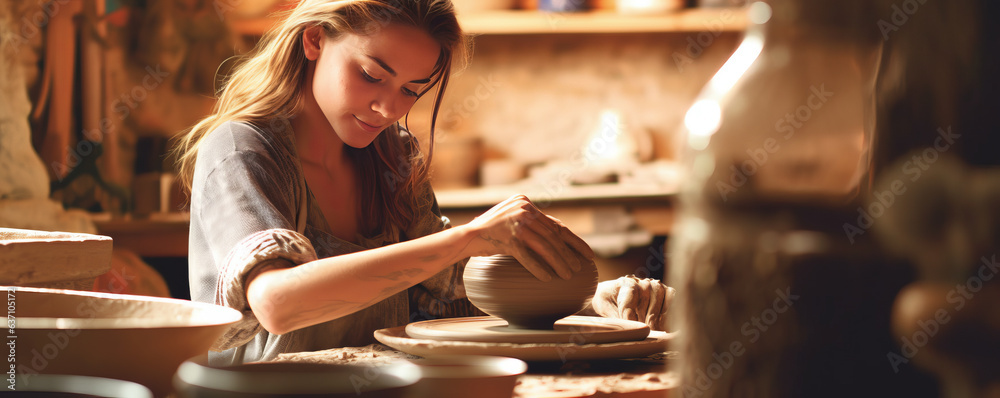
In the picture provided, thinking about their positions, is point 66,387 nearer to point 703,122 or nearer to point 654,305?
point 703,122

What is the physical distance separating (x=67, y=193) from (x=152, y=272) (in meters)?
0.39

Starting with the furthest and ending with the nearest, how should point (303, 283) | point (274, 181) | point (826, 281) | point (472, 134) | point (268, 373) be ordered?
1. point (472, 134)
2. point (274, 181)
3. point (303, 283)
4. point (268, 373)
5. point (826, 281)

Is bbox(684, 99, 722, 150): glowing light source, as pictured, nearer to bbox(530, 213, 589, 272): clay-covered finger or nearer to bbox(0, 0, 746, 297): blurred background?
bbox(530, 213, 589, 272): clay-covered finger

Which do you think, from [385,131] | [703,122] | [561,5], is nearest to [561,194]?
[561,5]

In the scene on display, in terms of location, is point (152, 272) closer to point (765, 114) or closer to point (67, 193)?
point (67, 193)

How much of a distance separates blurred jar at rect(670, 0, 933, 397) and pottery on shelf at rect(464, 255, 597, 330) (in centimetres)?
75

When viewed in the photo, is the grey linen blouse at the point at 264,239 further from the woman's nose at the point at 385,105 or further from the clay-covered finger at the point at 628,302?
the clay-covered finger at the point at 628,302

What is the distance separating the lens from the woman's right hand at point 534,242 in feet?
3.56

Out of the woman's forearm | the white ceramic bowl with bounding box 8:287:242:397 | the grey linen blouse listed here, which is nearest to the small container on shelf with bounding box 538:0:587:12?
the grey linen blouse

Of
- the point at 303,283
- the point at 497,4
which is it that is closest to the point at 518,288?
the point at 303,283

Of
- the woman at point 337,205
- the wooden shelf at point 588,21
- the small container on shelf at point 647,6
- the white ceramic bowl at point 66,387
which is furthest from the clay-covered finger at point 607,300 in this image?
the small container on shelf at point 647,6

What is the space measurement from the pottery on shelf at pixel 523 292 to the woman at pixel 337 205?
18mm

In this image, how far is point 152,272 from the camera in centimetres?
296

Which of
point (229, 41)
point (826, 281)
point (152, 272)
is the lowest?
point (152, 272)
